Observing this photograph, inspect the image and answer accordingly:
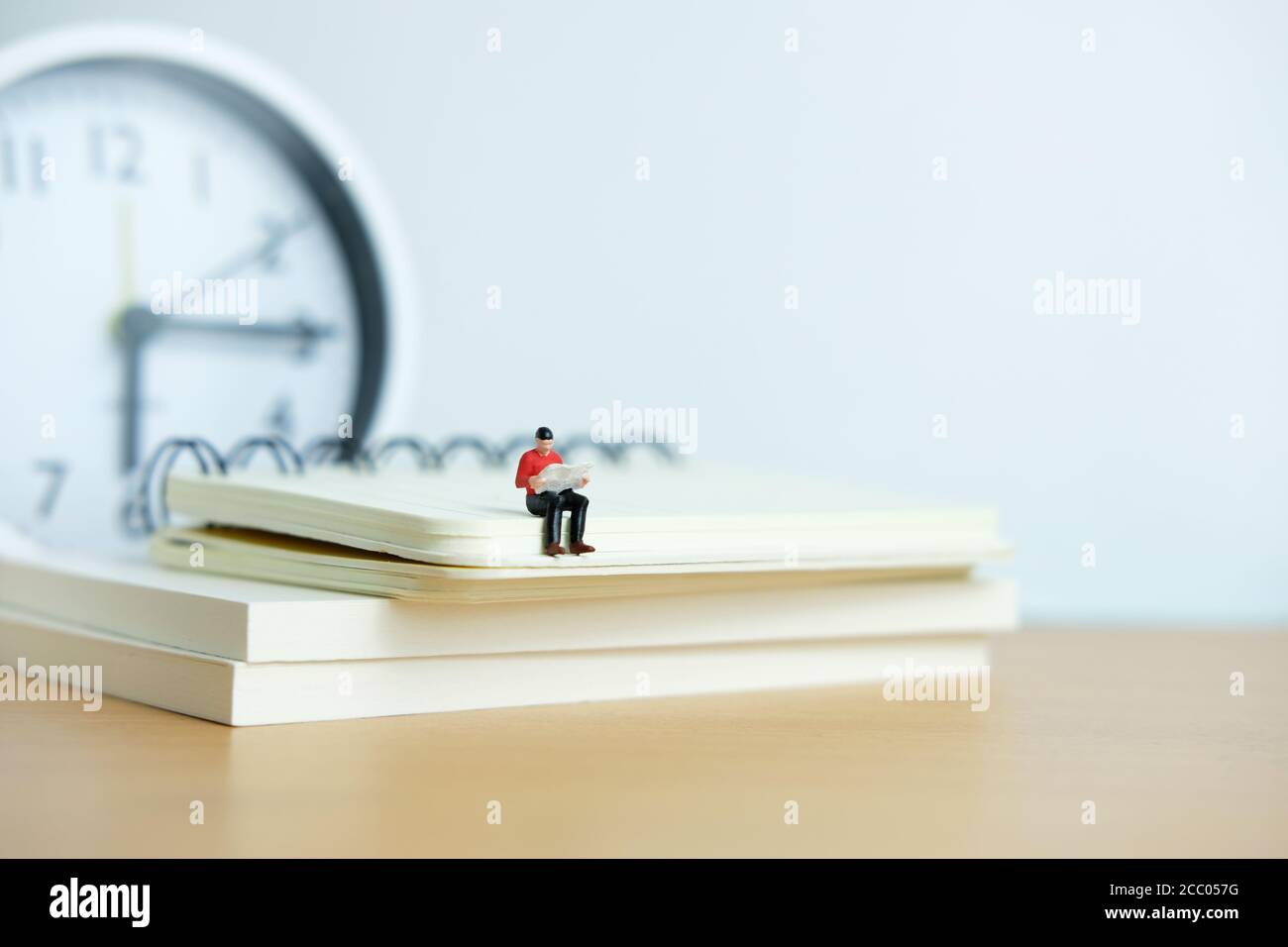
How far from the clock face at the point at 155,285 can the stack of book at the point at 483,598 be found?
20cm

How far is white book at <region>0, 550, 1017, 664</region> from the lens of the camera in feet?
2.58

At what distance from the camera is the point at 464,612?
2.73ft

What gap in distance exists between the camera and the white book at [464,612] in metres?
0.79

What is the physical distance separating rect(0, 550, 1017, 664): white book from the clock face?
0.18m

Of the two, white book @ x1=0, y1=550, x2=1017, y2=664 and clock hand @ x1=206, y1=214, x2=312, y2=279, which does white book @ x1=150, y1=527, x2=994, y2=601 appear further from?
clock hand @ x1=206, y1=214, x2=312, y2=279

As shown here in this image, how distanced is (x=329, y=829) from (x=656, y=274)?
3.09 ft

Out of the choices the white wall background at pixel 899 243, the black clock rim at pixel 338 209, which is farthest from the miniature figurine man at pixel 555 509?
the white wall background at pixel 899 243

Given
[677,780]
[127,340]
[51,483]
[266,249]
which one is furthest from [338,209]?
[677,780]

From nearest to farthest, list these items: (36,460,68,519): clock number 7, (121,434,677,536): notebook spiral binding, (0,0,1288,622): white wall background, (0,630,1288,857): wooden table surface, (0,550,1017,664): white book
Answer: (0,630,1288,857): wooden table surface
(0,550,1017,664): white book
(121,434,677,536): notebook spiral binding
(36,460,68,519): clock number 7
(0,0,1288,622): white wall background

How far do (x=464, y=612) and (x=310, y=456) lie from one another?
42 centimetres

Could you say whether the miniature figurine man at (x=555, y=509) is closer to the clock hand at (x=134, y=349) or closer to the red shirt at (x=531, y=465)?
the red shirt at (x=531, y=465)

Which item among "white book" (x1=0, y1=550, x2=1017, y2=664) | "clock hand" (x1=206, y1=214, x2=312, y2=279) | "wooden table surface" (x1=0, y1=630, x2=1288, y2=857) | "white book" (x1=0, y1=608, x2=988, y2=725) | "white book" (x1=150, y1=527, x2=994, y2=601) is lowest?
"wooden table surface" (x1=0, y1=630, x2=1288, y2=857)

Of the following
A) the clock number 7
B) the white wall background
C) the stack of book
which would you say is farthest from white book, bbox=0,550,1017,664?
the white wall background
